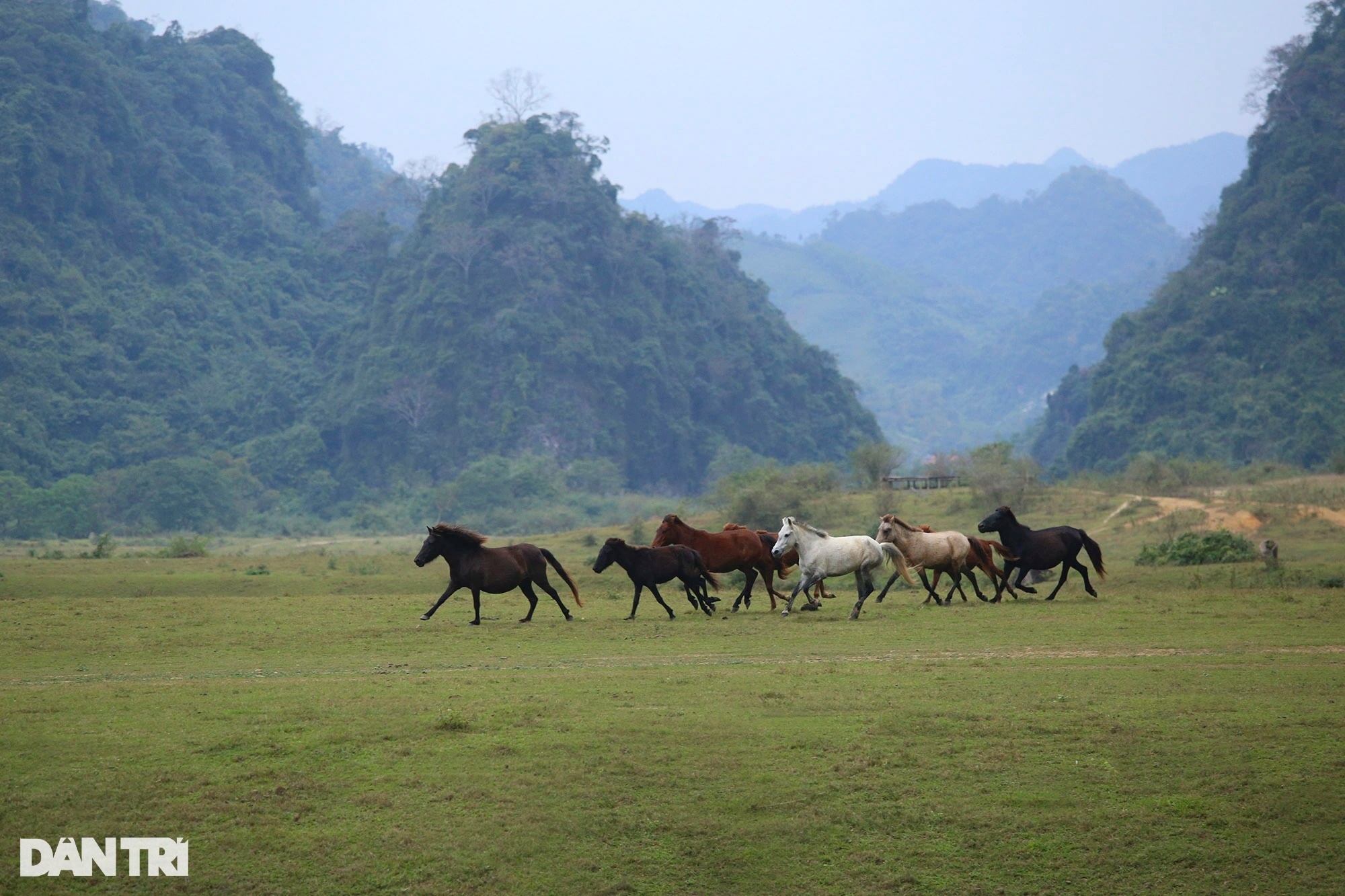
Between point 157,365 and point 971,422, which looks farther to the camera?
point 971,422

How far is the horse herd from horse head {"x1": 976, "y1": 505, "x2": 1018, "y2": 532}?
15 mm

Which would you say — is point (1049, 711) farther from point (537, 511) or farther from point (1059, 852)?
point (537, 511)

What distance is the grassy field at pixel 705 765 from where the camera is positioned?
10297mm

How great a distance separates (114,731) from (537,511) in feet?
193

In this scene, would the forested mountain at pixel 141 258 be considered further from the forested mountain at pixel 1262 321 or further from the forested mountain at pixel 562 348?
the forested mountain at pixel 1262 321

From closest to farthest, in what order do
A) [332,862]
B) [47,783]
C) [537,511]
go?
1. [332,862]
2. [47,783]
3. [537,511]

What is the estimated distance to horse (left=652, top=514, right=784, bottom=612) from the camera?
20.8 meters

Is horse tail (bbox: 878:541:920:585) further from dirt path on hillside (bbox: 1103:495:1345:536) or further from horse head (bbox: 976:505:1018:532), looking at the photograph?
dirt path on hillside (bbox: 1103:495:1345:536)

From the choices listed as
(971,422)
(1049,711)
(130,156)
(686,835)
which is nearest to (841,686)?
(1049,711)

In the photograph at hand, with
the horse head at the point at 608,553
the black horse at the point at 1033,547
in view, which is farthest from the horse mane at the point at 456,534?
the black horse at the point at 1033,547

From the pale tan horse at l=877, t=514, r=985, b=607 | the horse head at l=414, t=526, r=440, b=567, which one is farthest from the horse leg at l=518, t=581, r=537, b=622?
the pale tan horse at l=877, t=514, r=985, b=607

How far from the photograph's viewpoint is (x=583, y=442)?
91250 mm

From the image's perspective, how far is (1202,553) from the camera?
93.7ft

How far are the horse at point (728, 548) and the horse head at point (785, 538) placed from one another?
0.98 meters
